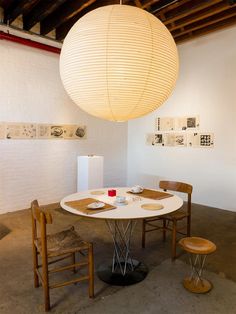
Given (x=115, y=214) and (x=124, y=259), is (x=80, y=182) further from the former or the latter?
(x=115, y=214)

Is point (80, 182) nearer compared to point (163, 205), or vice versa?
point (163, 205)

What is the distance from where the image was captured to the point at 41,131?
4836 mm

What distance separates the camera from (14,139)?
4.48 metres

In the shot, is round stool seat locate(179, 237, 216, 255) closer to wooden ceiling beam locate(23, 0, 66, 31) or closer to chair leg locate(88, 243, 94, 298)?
chair leg locate(88, 243, 94, 298)

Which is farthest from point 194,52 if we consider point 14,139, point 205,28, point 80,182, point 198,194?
point 14,139

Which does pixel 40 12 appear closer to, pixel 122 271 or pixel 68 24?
pixel 68 24

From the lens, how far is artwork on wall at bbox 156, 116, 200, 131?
5.14 meters

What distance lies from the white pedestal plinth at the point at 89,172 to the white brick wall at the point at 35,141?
0.38 m

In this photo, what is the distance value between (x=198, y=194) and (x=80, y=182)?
2.37 meters

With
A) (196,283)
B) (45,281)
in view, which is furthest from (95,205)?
(196,283)

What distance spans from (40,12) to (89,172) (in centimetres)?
278

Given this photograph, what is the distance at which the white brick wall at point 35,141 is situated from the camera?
14.4 feet

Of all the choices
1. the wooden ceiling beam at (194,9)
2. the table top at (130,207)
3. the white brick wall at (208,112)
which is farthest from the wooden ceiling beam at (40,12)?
the table top at (130,207)

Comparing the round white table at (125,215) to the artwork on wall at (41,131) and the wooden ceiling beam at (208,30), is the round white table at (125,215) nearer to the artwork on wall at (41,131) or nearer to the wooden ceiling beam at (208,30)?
the artwork on wall at (41,131)
